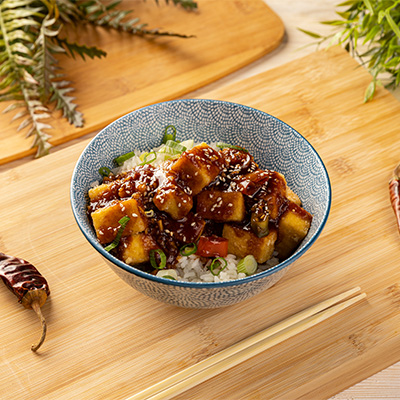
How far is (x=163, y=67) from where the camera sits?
381 centimetres

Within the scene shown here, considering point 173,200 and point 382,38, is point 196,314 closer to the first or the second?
point 173,200

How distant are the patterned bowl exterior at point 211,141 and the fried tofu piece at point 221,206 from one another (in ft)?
1.05

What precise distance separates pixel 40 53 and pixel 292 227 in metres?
2.51

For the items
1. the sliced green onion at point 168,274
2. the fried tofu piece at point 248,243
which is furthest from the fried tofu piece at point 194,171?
the sliced green onion at point 168,274

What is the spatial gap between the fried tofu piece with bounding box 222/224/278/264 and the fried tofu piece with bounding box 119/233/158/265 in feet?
1.14

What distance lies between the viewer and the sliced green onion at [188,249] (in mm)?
2127

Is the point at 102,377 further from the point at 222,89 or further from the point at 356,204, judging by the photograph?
the point at 222,89

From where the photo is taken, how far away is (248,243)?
2150mm

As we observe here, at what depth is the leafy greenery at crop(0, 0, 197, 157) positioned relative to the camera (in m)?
3.47

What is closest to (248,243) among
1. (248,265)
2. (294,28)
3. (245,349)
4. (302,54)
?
(248,265)

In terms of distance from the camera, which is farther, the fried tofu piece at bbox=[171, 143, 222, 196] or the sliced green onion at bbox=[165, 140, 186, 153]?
the sliced green onion at bbox=[165, 140, 186, 153]

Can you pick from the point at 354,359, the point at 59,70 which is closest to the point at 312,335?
the point at 354,359

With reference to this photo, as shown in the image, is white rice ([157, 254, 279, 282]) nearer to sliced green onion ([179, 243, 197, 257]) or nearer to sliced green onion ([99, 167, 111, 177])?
sliced green onion ([179, 243, 197, 257])

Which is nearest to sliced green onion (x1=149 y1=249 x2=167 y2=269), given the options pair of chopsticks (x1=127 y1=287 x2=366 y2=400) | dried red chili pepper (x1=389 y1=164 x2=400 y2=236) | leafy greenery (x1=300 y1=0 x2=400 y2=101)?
pair of chopsticks (x1=127 y1=287 x2=366 y2=400)
